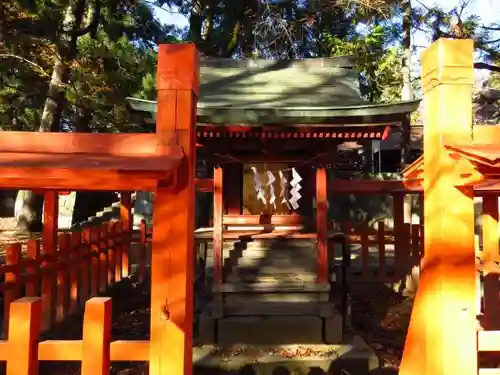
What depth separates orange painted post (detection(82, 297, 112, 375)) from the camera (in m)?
2.34

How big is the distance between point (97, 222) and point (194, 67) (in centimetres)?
1553

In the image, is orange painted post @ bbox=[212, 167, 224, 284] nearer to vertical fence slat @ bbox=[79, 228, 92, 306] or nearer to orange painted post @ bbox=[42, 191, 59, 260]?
vertical fence slat @ bbox=[79, 228, 92, 306]

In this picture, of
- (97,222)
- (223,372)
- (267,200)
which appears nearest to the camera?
(223,372)

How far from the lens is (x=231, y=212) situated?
310 inches

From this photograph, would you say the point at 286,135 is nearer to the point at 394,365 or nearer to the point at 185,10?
the point at 394,365

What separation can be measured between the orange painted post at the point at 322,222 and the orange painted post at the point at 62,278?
362 centimetres

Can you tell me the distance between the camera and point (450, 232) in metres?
3.11

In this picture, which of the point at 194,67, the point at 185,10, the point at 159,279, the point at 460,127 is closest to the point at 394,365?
the point at 460,127

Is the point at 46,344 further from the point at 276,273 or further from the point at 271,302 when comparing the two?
the point at 276,273

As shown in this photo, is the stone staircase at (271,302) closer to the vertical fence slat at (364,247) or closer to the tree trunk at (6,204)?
the vertical fence slat at (364,247)

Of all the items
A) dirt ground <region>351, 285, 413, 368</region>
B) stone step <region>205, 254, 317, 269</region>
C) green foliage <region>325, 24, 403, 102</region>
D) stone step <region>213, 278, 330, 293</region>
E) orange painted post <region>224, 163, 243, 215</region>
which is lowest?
dirt ground <region>351, 285, 413, 368</region>

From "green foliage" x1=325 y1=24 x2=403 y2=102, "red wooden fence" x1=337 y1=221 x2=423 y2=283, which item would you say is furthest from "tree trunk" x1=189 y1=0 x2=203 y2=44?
"red wooden fence" x1=337 y1=221 x2=423 y2=283

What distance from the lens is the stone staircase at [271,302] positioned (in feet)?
20.6

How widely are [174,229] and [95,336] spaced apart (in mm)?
752
